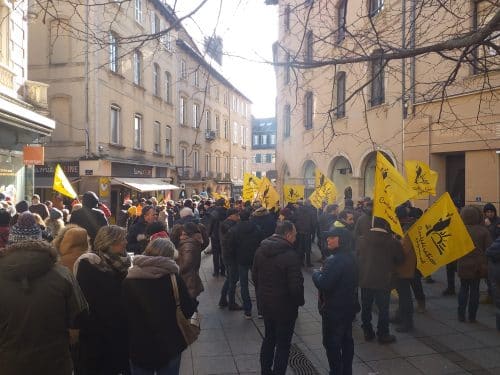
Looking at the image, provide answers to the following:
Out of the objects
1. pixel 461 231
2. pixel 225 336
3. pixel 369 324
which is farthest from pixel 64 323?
pixel 461 231

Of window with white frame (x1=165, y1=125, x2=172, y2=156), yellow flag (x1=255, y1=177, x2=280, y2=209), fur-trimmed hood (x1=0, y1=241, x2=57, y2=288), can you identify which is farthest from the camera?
window with white frame (x1=165, y1=125, x2=172, y2=156)

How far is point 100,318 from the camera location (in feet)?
12.0

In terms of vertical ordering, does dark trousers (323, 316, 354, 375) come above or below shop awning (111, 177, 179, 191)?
below

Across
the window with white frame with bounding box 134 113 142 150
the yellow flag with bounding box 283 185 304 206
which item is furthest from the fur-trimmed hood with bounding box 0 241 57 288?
the window with white frame with bounding box 134 113 142 150

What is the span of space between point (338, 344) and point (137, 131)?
2179cm

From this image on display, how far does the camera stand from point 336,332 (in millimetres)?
4480

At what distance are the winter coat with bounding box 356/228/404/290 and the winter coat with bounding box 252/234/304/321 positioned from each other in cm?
153

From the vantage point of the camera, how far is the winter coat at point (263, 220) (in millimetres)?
7834

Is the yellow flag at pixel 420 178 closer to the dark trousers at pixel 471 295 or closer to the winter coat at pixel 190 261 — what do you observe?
the dark trousers at pixel 471 295

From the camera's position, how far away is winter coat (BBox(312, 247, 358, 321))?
14.6 feet

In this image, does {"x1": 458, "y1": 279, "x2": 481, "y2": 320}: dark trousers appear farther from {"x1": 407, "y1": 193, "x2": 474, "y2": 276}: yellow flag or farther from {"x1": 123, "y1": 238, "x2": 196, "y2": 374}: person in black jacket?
{"x1": 123, "y1": 238, "x2": 196, "y2": 374}: person in black jacket

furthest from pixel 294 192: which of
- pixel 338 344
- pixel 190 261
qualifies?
pixel 338 344

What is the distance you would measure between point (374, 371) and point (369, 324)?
956mm

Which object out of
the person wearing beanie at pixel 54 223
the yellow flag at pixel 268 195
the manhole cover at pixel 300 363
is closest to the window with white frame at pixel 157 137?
the yellow flag at pixel 268 195
